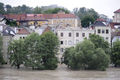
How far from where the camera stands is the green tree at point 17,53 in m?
65.1

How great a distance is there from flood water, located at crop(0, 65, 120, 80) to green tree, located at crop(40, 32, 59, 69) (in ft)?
5.56

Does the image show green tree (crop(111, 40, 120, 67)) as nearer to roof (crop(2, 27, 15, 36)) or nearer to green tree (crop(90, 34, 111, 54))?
green tree (crop(90, 34, 111, 54))

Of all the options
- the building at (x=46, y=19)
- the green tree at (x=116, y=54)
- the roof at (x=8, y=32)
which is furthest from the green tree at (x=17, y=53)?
the building at (x=46, y=19)

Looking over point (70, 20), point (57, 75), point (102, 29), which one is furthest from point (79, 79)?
point (70, 20)

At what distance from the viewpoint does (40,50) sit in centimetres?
6600

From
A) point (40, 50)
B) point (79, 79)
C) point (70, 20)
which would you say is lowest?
point (79, 79)

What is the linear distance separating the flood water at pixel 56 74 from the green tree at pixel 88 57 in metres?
2.12

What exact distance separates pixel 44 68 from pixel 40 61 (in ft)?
4.98

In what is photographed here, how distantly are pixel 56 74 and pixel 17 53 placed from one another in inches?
381

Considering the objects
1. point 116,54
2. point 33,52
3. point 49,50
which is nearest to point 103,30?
point 116,54

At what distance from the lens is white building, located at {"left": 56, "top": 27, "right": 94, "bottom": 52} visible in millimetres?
80188

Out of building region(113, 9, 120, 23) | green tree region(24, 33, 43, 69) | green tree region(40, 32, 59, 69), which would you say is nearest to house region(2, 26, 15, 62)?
green tree region(24, 33, 43, 69)

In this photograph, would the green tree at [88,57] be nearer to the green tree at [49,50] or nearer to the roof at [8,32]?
the green tree at [49,50]

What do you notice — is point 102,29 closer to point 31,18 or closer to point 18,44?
point 18,44
